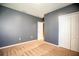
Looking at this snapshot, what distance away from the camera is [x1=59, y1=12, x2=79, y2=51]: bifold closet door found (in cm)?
145

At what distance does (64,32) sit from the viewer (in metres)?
1.50

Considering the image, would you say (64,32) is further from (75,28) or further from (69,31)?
(75,28)

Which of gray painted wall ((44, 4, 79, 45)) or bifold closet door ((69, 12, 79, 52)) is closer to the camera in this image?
bifold closet door ((69, 12, 79, 52))

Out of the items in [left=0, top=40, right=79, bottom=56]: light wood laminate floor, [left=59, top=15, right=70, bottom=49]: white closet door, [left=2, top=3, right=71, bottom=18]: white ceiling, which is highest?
[left=2, top=3, right=71, bottom=18]: white ceiling

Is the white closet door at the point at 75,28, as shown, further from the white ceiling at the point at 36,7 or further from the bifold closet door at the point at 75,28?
the white ceiling at the point at 36,7

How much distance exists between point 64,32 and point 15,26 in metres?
0.86

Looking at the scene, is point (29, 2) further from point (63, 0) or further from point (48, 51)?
point (48, 51)

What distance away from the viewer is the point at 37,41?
60.5 inches

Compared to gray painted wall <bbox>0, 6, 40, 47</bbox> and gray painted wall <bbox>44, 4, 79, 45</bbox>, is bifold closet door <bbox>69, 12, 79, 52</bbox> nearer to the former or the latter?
gray painted wall <bbox>44, 4, 79, 45</bbox>

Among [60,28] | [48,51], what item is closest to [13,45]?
[48,51]

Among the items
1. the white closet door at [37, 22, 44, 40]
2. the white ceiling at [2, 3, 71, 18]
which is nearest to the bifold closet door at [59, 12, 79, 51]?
the white ceiling at [2, 3, 71, 18]

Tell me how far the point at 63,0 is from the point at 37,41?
829mm

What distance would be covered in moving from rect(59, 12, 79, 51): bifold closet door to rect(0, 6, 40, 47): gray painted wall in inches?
18.9

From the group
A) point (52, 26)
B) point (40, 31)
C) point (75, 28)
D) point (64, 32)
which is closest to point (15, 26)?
point (40, 31)
